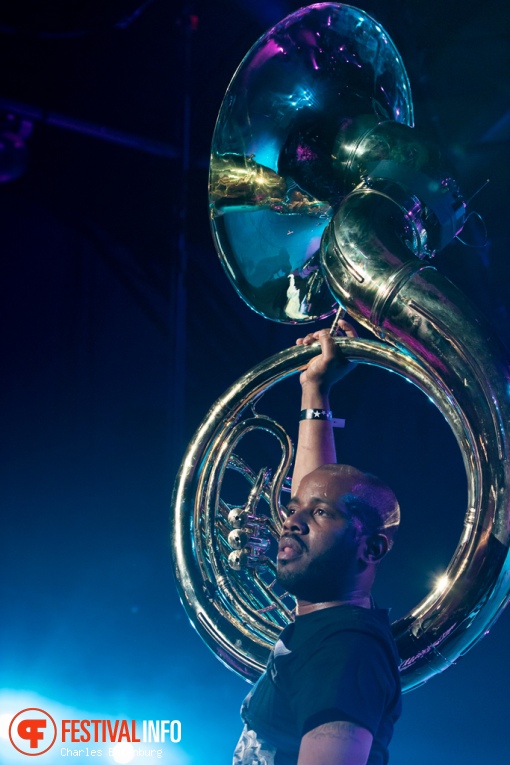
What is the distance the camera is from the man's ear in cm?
142

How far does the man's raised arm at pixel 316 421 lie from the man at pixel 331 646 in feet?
0.81

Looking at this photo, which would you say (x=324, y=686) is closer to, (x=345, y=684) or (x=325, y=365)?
(x=345, y=684)

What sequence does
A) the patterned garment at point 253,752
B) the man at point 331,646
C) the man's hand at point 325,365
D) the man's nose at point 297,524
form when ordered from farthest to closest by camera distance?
the man's hand at point 325,365 < the man's nose at point 297,524 < the patterned garment at point 253,752 < the man at point 331,646

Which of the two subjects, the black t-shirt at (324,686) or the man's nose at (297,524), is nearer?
the black t-shirt at (324,686)

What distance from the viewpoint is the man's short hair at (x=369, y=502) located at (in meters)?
1.43

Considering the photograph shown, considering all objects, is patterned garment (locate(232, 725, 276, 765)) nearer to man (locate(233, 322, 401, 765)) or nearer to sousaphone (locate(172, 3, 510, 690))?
man (locate(233, 322, 401, 765))

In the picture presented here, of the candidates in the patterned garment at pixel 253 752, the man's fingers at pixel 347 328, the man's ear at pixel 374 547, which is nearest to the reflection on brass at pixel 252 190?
the man's fingers at pixel 347 328

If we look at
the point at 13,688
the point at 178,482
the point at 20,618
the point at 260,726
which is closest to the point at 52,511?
the point at 20,618

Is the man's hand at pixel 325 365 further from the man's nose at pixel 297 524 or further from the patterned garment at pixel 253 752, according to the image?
the patterned garment at pixel 253 752

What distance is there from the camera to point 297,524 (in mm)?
1420

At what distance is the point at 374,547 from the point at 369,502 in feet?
0.28

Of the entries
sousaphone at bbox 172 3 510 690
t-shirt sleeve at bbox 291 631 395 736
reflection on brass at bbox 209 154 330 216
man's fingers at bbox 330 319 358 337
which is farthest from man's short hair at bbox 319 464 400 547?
reflection on brass at bbox 209 154 330 216

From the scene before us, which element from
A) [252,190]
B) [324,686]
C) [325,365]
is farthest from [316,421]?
[324,686]

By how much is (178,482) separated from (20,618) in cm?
132
